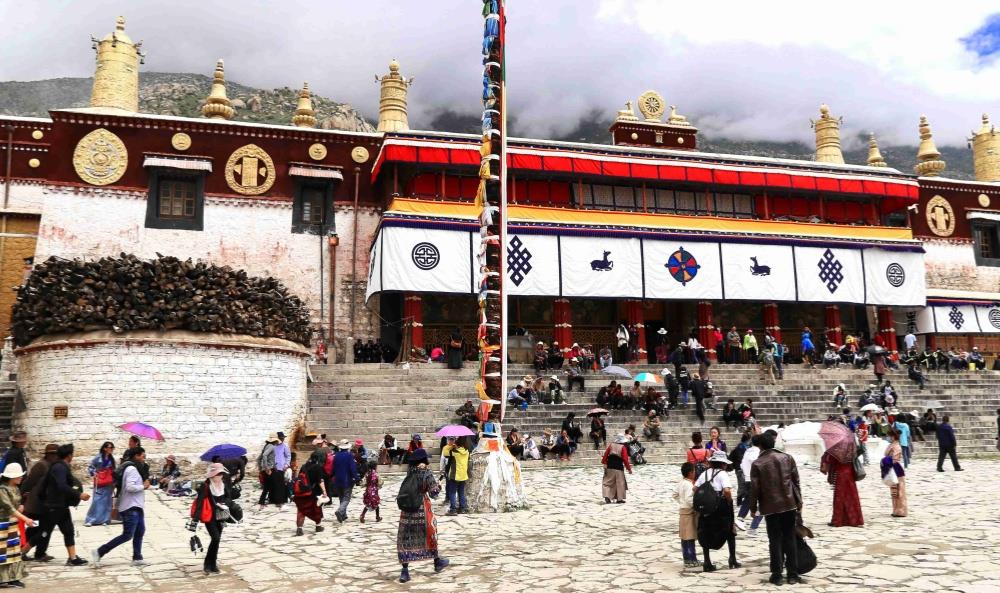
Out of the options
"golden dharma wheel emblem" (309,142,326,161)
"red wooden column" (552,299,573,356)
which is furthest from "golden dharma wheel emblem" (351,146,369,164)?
"red wooden column" (552,299,573,356)

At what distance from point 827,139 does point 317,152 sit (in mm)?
25109

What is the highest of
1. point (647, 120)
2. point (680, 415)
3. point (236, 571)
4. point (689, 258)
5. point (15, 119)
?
point (647, 120)

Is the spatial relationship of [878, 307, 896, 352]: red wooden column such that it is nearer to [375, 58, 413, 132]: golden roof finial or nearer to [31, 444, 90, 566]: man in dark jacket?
[375, 58, 413, 132]: golden roof finial

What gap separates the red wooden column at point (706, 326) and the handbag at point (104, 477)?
69.2 ft

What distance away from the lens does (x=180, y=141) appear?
27.0 metres

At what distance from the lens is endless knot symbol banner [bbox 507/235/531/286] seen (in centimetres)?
2580

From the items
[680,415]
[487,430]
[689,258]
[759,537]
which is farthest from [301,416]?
[689,258]

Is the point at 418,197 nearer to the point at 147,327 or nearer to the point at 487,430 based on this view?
the point at 147,327

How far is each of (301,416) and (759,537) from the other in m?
11.9

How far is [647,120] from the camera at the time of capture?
35406mm

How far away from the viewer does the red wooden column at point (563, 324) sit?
26500 mm

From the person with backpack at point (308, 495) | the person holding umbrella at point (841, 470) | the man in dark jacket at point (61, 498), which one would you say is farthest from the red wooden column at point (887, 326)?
the man in dark jacket at point (61, 498)

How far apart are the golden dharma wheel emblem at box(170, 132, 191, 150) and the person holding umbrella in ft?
78.3

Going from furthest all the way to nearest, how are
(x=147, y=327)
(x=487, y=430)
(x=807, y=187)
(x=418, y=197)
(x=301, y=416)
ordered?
(x=807, y=187)
(x=418, y=197)
(x=301, y=416)
(x=147, y=327)
(x=487, y=430)
